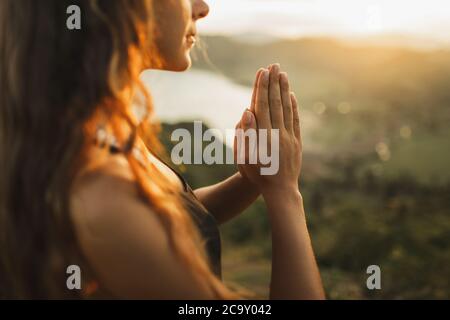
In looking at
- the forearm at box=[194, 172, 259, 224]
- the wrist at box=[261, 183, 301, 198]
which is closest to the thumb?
the wrist at box=[261, 183, 301, 198]

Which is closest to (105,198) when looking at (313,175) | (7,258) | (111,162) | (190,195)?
(111,162)

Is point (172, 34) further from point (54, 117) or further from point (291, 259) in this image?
point (291, 259)

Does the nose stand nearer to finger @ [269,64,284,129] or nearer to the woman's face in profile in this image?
the woman's face in profile

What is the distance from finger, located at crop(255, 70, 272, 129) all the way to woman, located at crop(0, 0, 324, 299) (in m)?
0.22

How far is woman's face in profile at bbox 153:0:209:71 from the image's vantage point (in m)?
1.10

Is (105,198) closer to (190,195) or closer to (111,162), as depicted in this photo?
(111,162)

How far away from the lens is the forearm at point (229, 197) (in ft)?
4.76

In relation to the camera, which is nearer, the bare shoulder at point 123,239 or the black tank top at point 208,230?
the bare shoulder at point 123,239

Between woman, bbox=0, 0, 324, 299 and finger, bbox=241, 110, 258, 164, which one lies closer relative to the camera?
woman, bbox=0, 0, 324, 299

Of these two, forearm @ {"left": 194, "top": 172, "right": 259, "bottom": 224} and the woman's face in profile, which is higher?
the woman's face in profile

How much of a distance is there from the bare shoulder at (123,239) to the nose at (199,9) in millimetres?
468

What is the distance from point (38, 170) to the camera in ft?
2.96

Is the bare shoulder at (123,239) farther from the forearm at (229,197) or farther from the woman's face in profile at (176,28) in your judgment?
the forearm at (229,197)

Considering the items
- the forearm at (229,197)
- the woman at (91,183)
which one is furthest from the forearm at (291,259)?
the forearm at (229,197)
